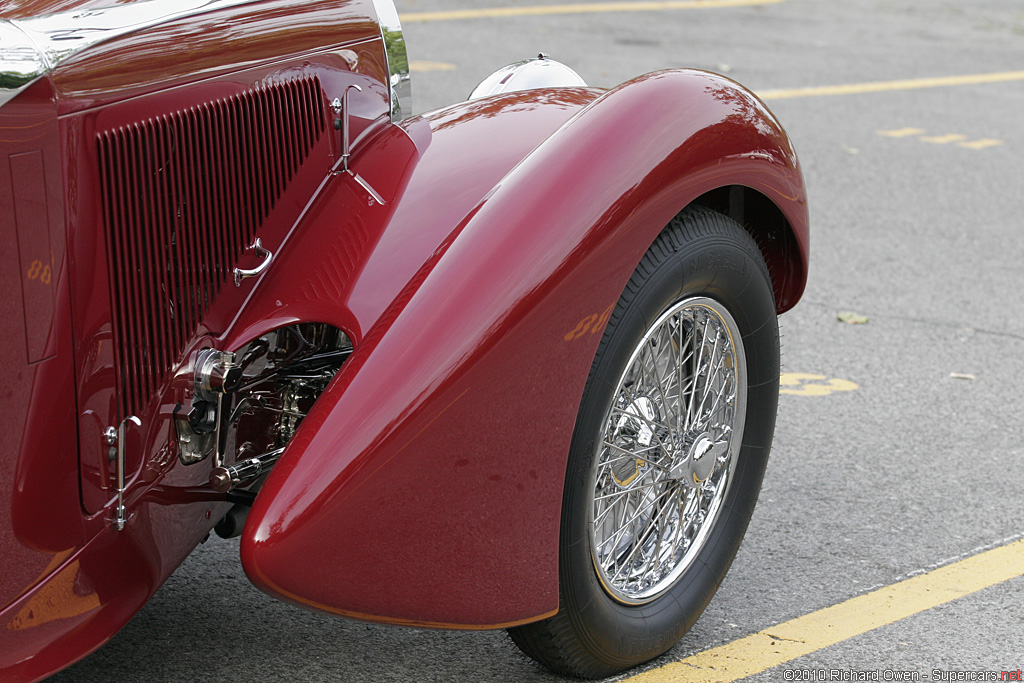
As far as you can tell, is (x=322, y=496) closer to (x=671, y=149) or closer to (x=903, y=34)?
(x=671, y=149)

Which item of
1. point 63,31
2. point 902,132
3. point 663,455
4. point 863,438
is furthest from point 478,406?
point 902,132

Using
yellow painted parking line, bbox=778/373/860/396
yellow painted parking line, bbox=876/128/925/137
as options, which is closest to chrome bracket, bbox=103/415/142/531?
yellow painted parking line, bbox=778/373/860/396

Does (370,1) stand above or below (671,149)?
above

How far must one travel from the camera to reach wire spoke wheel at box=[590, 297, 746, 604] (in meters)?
2.45

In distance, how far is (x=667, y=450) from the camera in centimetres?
258

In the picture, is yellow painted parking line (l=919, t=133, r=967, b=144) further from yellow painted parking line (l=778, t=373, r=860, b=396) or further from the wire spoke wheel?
the wire spoke wheel

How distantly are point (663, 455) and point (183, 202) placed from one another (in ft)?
3.54

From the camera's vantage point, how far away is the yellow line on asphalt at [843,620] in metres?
2.60

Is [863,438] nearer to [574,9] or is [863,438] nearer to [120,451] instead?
[120,451]

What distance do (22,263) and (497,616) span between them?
0.96 meters

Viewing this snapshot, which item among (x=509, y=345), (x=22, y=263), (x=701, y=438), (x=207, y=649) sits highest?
(x=22, y=263)

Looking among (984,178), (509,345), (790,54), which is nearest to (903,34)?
(790,54)

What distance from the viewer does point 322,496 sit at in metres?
1.93

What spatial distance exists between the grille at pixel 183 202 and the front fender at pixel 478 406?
275 mm
